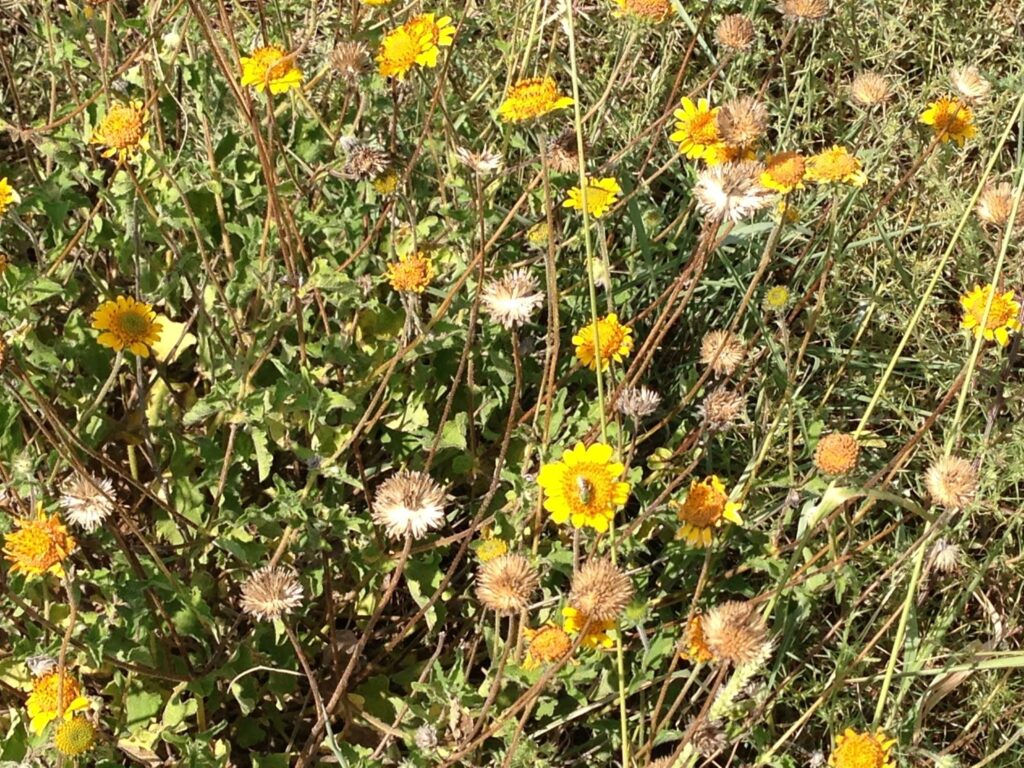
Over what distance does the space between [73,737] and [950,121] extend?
212cm

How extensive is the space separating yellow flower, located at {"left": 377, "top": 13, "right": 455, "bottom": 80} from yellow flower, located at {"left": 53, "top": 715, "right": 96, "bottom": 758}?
134cm

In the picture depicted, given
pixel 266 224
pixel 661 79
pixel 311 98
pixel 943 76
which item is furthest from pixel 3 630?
pixel 943 76

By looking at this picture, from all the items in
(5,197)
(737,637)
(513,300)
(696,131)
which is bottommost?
(737,637)

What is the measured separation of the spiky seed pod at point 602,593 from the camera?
1.61 m

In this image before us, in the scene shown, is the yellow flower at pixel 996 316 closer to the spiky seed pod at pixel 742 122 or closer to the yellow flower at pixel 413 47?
the spiky seed pod at pixel 742 122

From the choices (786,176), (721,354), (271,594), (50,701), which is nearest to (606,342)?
(721,354)

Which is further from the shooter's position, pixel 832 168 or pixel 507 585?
pixel 832 168

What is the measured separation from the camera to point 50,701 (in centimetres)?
189

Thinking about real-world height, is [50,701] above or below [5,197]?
below

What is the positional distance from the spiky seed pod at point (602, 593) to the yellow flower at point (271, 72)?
1209mm

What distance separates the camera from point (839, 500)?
57.4 inches

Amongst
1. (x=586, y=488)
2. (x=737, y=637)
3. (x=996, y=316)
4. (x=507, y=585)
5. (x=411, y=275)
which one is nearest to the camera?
(x=737, y=637)

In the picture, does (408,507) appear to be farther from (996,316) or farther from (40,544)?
(996,316)

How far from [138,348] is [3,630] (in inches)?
30.5
